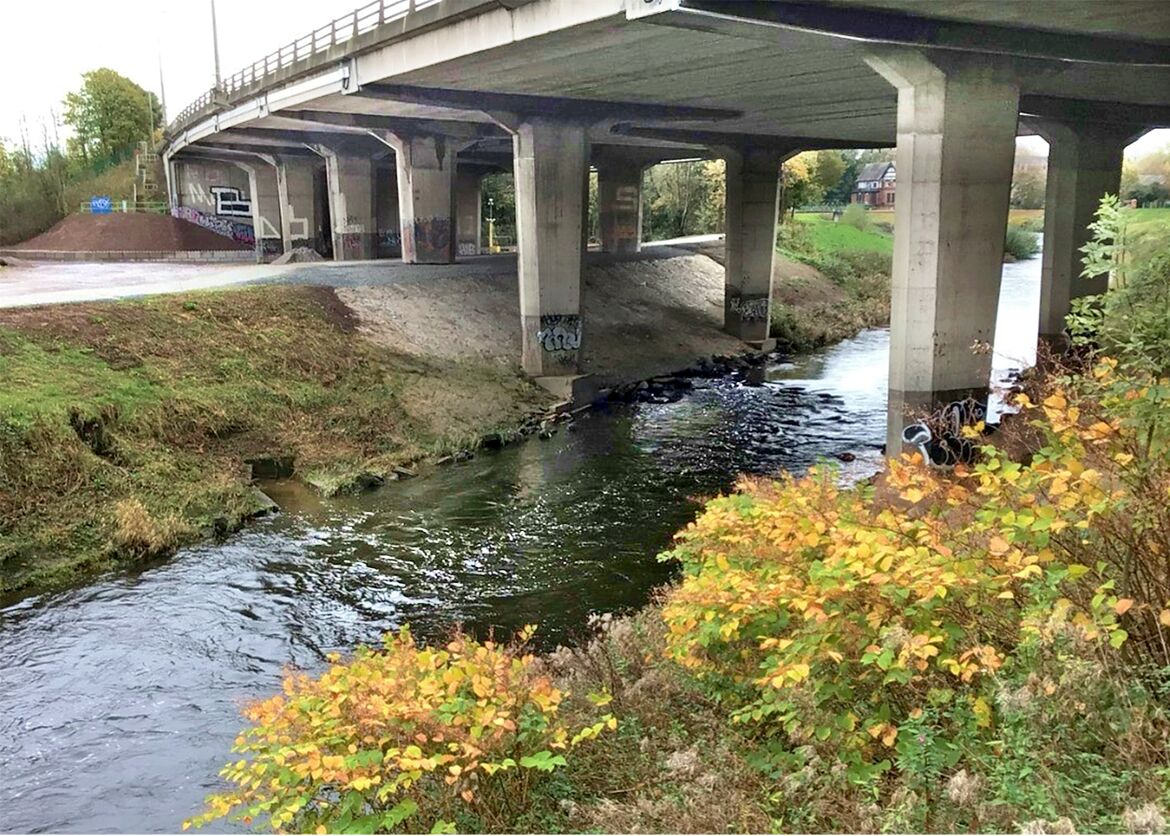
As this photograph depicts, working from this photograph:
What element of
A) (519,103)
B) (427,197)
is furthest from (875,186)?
(519,103)

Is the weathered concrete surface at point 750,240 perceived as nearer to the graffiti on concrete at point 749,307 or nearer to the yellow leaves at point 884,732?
the graffiti on concrete at point 749,307

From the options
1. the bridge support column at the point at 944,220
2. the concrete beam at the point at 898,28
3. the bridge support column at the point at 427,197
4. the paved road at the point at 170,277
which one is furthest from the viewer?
the bridge support column at the point at 427,197

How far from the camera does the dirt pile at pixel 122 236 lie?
60.2 metres

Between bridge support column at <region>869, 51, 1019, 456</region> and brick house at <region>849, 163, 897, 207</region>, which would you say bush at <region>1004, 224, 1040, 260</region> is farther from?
bridge support column at <region>869, 51, 1019, 456</region>

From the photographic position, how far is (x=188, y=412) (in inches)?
904

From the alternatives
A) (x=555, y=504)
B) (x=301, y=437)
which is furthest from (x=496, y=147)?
(x=555, y=504)

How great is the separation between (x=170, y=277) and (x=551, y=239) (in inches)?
766

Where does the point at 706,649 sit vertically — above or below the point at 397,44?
below

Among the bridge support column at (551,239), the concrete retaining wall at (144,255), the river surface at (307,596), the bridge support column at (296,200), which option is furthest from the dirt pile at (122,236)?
the river surface at (307,596)

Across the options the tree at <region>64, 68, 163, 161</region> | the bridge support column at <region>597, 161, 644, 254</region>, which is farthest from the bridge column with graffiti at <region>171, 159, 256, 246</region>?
the bridge support column at <region>597, 161, 644, 254</region>

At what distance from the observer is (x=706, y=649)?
312 inches

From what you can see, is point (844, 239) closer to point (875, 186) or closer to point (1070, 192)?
point (1070, 192)

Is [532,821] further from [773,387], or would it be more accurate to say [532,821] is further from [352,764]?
[773,387]

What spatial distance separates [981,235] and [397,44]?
17.6 metres
